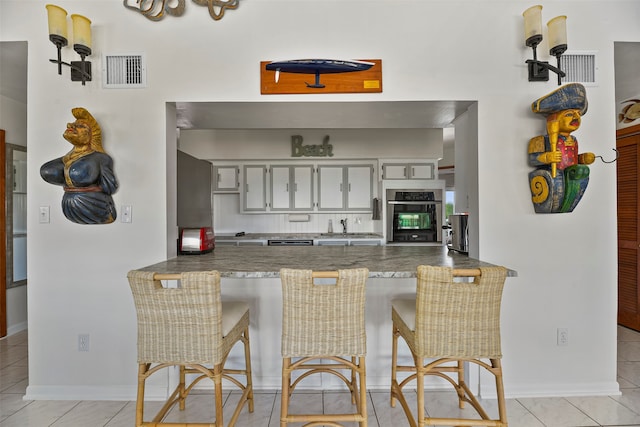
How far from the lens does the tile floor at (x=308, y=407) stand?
1911 millimetres

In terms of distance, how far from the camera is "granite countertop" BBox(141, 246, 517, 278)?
1653 mm

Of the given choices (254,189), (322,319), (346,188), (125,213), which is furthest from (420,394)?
(254,189)

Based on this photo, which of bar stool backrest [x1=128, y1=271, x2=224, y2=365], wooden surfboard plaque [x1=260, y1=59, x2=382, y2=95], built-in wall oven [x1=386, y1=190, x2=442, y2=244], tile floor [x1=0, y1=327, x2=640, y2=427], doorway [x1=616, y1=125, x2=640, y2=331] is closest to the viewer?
bar stool backrest [x1=128, y1=271, x2=224, y2=365]

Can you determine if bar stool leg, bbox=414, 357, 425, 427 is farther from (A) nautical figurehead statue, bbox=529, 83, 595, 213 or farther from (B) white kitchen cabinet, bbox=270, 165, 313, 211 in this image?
(B) white kitchen cabinet, bbox=270, 165, 313, 211

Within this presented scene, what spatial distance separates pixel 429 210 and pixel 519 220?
198 centimetres

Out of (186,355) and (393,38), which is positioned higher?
(393,38)

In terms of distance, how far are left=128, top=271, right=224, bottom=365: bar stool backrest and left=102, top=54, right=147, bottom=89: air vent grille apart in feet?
4.66

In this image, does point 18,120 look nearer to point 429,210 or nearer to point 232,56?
point 232,56

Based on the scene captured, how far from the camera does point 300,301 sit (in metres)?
1.48

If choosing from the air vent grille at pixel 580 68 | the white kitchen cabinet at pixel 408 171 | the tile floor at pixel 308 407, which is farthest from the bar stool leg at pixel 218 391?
the white kitchen cabinet at pixel 408 171

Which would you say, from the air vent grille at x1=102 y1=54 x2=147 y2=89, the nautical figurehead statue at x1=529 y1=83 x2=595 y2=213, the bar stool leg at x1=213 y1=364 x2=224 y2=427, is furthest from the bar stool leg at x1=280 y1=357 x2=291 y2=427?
the air vent grille at x1=102 y1=54 x2=147 y2=89

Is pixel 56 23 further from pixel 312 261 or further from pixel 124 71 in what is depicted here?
pixel 312 261

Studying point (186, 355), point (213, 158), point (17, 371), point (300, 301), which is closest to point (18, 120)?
point (213, 158)

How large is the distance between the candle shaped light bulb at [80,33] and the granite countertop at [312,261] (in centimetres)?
146
